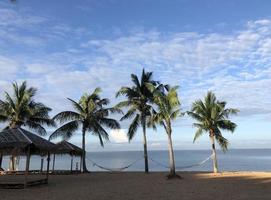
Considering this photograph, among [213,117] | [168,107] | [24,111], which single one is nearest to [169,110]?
[168,107]

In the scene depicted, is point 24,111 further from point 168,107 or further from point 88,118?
point 168,107

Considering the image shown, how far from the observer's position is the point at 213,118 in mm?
29188

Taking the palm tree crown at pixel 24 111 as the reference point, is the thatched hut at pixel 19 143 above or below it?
below

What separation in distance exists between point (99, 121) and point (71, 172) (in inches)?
191

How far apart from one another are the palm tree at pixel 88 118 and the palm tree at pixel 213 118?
6.72m

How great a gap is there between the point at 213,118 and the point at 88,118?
1020 cm

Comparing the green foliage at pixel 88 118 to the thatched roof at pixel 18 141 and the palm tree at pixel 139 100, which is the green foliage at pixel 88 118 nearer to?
the palm tree at pixel 139 100

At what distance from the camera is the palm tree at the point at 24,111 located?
31188 millimetres

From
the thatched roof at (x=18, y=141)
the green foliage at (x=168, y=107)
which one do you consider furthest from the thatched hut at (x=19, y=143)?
the green foliage at (x=168, y=107)

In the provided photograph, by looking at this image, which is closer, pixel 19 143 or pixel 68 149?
pixel 19 143

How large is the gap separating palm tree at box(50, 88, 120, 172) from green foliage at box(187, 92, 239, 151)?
22.0 ft

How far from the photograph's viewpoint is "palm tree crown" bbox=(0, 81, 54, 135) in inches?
1227

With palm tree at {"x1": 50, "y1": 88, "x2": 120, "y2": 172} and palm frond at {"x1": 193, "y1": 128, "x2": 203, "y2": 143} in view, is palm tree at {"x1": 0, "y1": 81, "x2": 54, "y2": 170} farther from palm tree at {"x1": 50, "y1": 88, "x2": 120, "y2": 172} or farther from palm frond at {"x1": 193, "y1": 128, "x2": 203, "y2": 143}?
palm frond at {"x1": 193, "y1": 128, "x2": 203, "y2": 143}

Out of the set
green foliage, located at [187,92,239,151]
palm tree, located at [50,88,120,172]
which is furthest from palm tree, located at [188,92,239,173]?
palm tree, located at [50,88,120,172]
